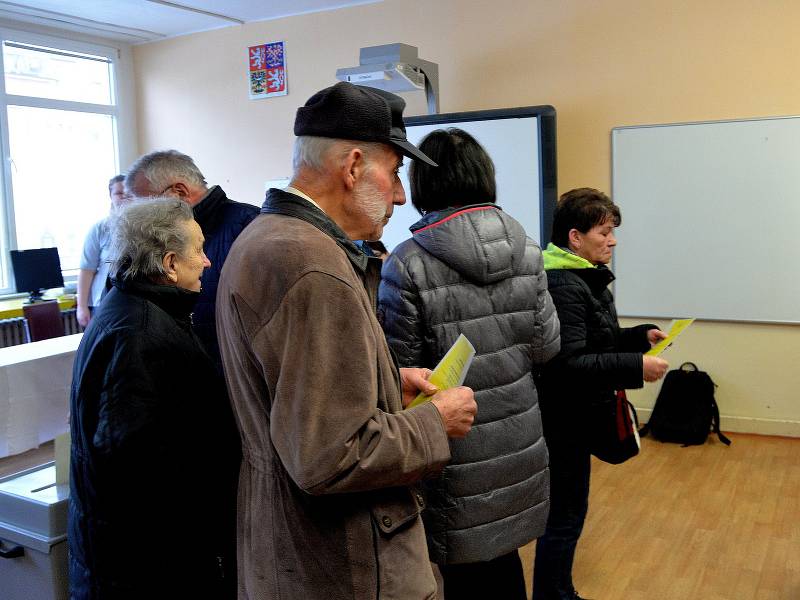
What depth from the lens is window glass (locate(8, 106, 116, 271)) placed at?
616 centimetres

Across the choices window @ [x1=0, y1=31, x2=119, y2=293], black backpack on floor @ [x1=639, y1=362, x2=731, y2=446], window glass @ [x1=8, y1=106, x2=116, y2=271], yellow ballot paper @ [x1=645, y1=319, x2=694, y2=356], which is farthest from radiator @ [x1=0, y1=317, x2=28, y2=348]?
yellow ballot paper @ [x1=645, y1=319, x2=694, y2=356]

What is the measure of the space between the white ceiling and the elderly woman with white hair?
4.66 m

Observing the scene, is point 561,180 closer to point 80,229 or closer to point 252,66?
point 252,66

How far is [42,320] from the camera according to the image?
16.4ft

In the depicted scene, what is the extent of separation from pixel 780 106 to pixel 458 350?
3789mm

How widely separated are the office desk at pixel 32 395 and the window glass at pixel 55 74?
13.5 feet

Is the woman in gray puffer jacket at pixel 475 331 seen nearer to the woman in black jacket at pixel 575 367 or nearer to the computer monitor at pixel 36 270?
the woman in black jacket at pixel 575 367

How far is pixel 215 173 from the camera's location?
6441mm

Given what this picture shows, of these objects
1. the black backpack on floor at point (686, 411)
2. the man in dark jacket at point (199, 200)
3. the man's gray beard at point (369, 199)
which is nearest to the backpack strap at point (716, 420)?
the black backpack on floor at point (686, 411)

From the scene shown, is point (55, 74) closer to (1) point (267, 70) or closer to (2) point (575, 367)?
(1) point (267, 70)

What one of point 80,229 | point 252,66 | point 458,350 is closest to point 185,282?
point 458,350

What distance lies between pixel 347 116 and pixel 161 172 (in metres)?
1.12

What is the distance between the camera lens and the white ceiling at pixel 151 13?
18.2 ft

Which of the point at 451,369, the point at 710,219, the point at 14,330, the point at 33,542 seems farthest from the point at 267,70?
the point at 451,369
